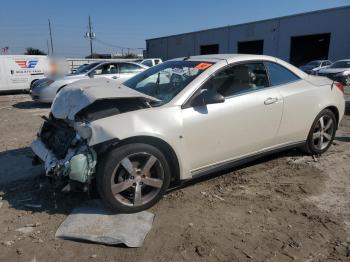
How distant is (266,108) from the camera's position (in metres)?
4.47

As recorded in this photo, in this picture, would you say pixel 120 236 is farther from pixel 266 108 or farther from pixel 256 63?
pixel 256 63

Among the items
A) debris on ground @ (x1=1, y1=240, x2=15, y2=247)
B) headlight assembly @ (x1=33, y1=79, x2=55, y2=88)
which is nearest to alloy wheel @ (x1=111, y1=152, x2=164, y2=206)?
debris on ground @ (x1=1, y1=240, x2=15, y2=247)

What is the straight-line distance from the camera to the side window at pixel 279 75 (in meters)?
4.75

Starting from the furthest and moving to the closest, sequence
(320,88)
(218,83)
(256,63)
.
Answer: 1. (320,88)
2. (256,63)
3. (218,83)

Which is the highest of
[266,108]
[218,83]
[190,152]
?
[218,83]

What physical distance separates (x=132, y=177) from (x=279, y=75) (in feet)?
8.26

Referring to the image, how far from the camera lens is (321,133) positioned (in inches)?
211

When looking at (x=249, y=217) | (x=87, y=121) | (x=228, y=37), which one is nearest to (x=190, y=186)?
(x=249, y=217)

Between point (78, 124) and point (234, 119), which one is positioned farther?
point (234, 119)

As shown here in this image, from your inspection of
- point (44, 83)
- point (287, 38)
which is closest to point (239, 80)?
point (44, 83)

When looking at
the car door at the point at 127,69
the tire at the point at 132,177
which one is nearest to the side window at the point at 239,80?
the tire at the point at 132,177

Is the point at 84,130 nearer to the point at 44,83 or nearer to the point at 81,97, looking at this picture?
the point at 81,97

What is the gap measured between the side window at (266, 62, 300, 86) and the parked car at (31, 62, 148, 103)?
24.1ft

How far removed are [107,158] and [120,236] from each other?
2.43 feet
